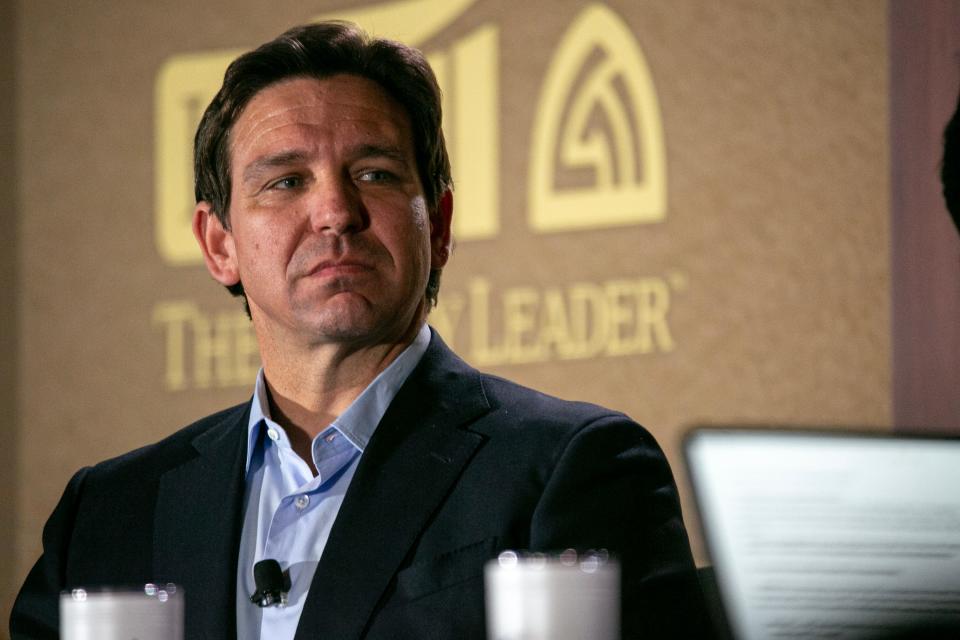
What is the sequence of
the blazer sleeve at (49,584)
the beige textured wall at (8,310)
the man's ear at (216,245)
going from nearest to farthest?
the blazer sleeve at (49,584) → the man's ear at (216,245) → the beige textured wall at (8,310)

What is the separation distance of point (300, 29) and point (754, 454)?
4.37ft

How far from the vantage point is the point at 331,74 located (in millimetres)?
2223

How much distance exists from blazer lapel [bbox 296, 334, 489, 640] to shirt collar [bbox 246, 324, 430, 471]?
0.02m

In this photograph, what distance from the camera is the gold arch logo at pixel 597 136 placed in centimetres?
363

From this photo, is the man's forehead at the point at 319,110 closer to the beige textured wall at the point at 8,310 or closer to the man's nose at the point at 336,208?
the man's nose at the point at 336,208

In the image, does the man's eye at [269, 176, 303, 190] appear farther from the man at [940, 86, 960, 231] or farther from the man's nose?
the man at [940, 86, 960, 231]

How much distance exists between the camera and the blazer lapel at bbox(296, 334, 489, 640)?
182 centimetres

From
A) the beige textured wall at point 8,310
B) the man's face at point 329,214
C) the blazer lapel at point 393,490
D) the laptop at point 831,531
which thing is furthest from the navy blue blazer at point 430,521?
the beige textured wall at point 8,310

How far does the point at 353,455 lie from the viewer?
2031 millimetres

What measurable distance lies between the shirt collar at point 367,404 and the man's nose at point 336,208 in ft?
0.66

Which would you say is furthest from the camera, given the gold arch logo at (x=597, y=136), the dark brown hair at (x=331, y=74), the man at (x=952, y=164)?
the gold arch logo at (x=597, y=136)

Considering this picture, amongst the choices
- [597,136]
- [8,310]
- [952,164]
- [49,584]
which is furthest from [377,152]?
[8,310]

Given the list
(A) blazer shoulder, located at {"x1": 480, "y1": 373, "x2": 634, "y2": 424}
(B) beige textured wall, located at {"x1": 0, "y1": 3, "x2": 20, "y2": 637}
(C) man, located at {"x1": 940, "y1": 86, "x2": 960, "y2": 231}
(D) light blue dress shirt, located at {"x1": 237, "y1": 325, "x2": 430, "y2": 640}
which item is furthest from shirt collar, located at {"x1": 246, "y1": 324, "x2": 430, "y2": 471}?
(B) beige textured wall, located at {"x1": 0, "y1": 3, "x2": 20, "y2": 637}

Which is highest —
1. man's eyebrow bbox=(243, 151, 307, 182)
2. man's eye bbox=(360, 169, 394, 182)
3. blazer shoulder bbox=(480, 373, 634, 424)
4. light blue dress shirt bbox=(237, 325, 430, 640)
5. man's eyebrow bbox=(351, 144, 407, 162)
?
man's eyebrow bbox=(351, 144, 407, 162)
